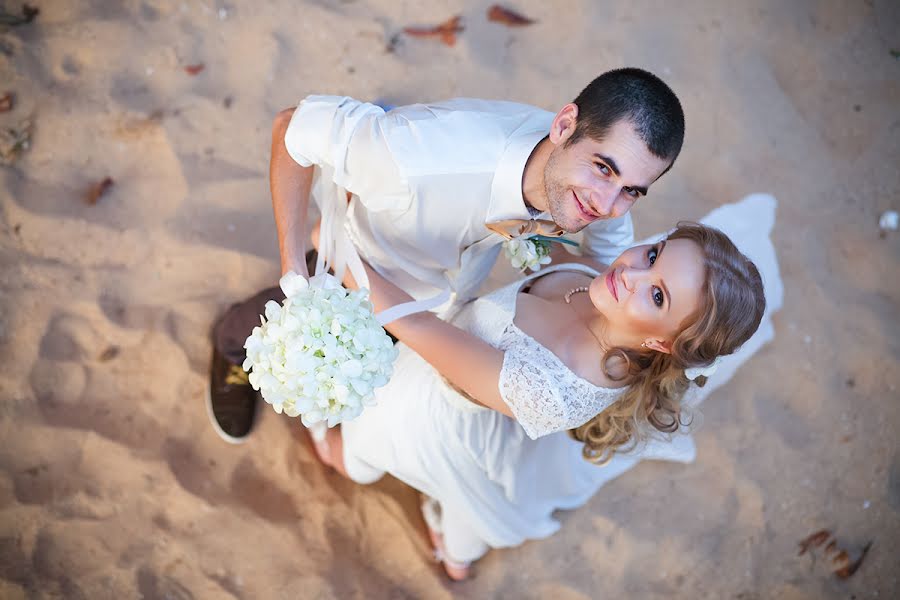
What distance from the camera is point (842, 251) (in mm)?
3709

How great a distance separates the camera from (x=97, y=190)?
3184 mm

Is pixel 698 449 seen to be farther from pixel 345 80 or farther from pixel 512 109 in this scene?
pixel 345 80

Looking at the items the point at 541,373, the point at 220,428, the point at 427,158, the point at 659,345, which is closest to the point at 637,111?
the point at 427,158

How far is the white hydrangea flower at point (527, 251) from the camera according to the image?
2.26 meters

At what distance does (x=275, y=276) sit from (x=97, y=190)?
950 mm

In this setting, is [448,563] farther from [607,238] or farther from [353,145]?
[353,145]

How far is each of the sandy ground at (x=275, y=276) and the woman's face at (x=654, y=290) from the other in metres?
1.49

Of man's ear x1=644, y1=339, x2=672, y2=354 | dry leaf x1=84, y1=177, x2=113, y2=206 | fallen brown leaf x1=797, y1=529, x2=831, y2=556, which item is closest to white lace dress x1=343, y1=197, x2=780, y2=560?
man's ear x1=644, y1=339, x2=672, y2=354

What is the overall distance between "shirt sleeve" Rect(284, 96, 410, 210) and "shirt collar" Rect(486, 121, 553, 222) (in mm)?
304

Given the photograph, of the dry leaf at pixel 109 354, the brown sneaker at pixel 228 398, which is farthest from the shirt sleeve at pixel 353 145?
the dry leaf at pixel 109 354

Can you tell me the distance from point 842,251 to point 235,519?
3.56m

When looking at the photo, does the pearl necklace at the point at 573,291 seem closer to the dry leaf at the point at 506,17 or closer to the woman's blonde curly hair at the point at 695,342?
the woman's blonde curly hair at the point at 695,342

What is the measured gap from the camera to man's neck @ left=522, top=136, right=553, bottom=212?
213cm

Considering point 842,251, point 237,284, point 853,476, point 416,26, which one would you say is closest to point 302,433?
point 237,284
